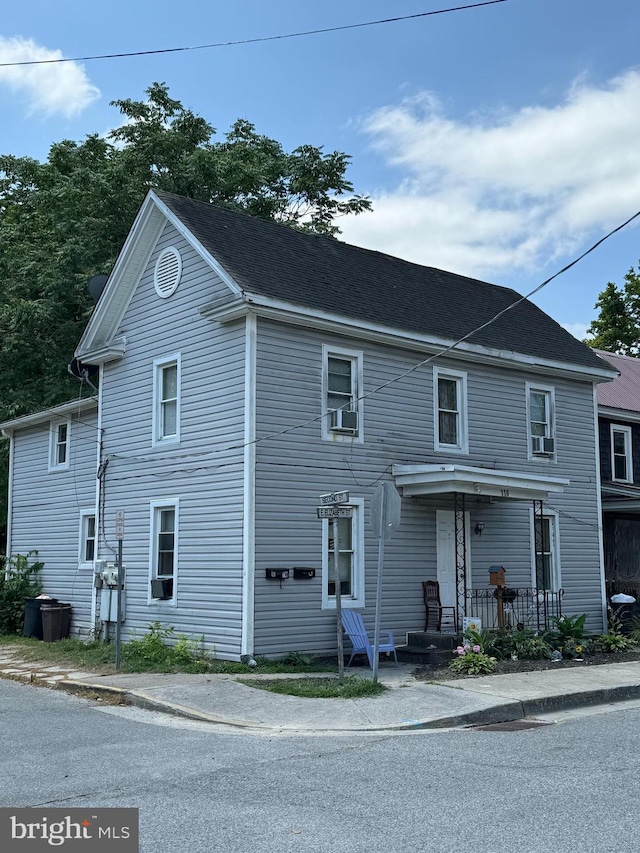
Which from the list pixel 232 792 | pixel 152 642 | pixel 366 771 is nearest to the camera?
pixel 232 792

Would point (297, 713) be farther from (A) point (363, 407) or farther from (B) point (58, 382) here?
(B) point (58, 382)

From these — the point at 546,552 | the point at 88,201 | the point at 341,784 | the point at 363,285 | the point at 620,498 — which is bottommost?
the point at 341,784

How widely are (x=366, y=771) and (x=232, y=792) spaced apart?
1.35m

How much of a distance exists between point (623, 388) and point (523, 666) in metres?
14.4

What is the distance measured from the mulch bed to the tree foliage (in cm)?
2734

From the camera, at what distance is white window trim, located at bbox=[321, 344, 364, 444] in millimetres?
16484

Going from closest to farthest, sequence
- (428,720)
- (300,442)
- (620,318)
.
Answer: (428,720)
(300,442)
(620,318)

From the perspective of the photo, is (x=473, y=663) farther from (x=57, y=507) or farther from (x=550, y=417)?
(x=57, y=507)

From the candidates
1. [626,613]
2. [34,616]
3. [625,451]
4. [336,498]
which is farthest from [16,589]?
[625,451]

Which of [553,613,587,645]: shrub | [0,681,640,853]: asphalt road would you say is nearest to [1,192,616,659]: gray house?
[553,613,587,645]: shrub

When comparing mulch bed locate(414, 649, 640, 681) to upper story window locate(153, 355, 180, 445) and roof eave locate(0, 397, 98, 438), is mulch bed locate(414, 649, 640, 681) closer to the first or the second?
upper story window locate(153, 355, 180, 445)

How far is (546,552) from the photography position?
66.0ft

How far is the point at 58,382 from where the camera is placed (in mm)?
27625

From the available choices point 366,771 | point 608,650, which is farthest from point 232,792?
point 608,650
